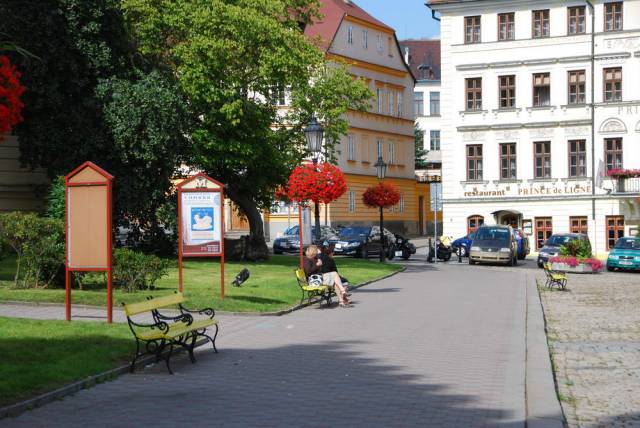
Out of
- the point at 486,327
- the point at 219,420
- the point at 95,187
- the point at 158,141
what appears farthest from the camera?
the point at 158,141

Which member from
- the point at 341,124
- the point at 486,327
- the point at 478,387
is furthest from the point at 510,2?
the point at 478,387

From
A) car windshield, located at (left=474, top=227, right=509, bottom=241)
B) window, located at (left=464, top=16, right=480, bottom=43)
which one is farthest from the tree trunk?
window, located at (left=464, top=16, right=480, bottom=43)

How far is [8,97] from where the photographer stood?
9391 mm

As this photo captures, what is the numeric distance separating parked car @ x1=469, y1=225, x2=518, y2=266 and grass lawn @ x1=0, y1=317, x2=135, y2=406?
1321 inches

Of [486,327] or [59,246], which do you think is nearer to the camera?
[486,327]

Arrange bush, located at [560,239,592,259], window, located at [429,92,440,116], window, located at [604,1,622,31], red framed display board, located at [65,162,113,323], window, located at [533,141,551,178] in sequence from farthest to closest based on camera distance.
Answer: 1. window, located at [429,92,440,116]
2. window, located at [533,141,551,178]
3. window, located at [604,1,622,31]
4. bush, located at [560,239,592,259]
5. red framed display board, located at [65,162,113,323]

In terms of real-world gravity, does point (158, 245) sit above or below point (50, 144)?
below

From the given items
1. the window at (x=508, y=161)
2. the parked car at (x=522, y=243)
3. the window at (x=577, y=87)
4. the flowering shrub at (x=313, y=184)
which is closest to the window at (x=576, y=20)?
the window at (x=577, y=87)

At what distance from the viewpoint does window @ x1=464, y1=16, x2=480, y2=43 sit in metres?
63.5

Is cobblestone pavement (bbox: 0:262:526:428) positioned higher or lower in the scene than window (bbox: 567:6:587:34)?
lower

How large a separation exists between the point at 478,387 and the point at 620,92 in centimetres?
5048

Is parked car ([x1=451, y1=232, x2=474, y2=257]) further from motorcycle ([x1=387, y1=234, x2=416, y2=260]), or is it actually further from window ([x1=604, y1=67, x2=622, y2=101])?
window ([x1=604, y1=67, x2=622, y2=101])

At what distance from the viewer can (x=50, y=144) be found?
38469 millimetres

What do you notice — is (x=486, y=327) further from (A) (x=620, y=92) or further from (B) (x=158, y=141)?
(A) (x=620, y=92)
